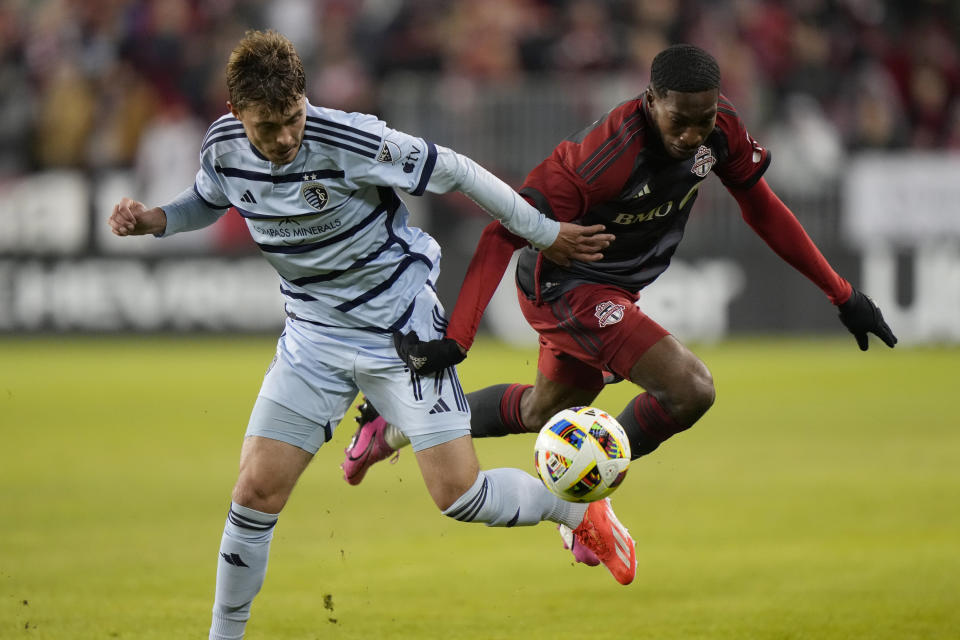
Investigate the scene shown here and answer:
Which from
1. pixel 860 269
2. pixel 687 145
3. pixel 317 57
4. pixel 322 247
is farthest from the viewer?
pixel 317 57

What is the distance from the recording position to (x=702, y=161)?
5523 mm

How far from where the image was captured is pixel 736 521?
24.8 ft

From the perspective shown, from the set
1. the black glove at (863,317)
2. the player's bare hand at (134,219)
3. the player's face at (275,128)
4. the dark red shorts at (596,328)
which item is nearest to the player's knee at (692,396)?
the dark red shorts at (596,328)

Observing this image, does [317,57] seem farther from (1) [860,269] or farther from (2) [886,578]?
(2) [886,578]

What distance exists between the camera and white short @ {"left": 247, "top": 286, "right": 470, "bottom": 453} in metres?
4.93

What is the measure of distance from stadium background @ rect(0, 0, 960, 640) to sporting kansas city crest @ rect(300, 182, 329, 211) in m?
3.22

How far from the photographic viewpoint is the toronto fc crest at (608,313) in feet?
18.6

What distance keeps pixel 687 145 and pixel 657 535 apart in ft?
9.02

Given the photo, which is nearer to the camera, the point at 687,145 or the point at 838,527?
the point at 687,145

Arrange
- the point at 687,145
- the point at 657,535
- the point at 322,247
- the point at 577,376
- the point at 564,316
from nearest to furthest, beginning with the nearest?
the point at 322,247, the point at 687,145, the point at 564,316, the point at 577,376, the point at 657,535

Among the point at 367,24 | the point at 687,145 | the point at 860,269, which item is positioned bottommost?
the point at 860,269

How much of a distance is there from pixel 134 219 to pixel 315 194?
720mm

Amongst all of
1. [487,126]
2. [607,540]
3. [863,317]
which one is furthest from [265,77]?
[487,126]

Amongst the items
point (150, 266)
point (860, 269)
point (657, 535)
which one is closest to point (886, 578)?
point (657, 535)
